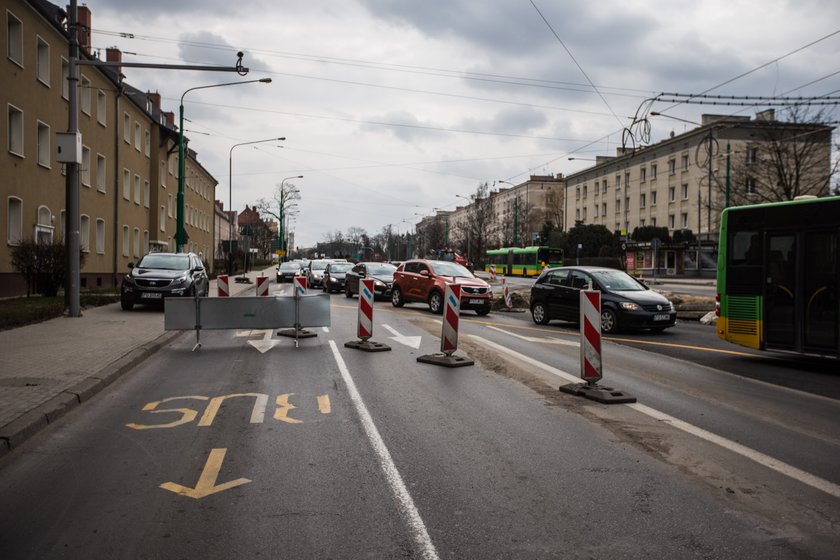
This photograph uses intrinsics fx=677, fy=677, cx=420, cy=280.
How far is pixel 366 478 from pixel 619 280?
12.9 m

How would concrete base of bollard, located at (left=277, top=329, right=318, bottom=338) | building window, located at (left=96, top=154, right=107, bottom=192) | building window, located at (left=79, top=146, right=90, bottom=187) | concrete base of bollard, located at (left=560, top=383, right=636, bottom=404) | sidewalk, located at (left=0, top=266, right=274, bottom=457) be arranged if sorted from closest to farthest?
sidewalk, located at (left=0, top=266, right=274, bottom=457) < concrete base of bollard, located at (left=560, top=383, right=636, bottom=404) < concrete base of bollard, located at (left=277, top=329, right=318, bottom=338) < building window, located at (left=79, top=146, right=90, bottom=187) < building window, located at (left=96, top=154, right=107, bottom=192)

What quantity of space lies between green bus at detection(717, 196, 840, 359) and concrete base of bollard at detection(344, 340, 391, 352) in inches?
234

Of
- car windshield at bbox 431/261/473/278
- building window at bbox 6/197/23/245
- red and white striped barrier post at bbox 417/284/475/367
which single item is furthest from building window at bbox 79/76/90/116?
red and white striped barrier post at bbox 417/284/475/367

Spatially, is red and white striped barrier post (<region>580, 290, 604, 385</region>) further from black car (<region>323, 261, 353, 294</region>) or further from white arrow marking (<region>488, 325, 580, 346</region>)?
black car (<region>323, 261, 353, 294</region>)

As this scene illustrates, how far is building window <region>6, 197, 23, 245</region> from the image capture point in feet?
74.4

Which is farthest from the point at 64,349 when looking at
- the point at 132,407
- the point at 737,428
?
the point at 737,428

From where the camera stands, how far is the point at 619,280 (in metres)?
16.6

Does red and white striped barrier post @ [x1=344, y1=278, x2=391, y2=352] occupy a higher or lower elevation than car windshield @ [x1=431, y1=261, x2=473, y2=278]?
lower

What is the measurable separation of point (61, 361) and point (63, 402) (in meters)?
2.92

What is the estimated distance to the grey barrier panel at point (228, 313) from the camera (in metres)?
12.4

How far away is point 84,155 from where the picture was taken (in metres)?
30.5

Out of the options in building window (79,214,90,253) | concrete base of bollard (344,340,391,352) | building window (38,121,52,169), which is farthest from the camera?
building window (79,214,90,253)

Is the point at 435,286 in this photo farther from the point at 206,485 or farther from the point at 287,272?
the point at 287,272

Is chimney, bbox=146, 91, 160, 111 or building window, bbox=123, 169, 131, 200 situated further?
chimney, bbox=146, 91, 160, 111
